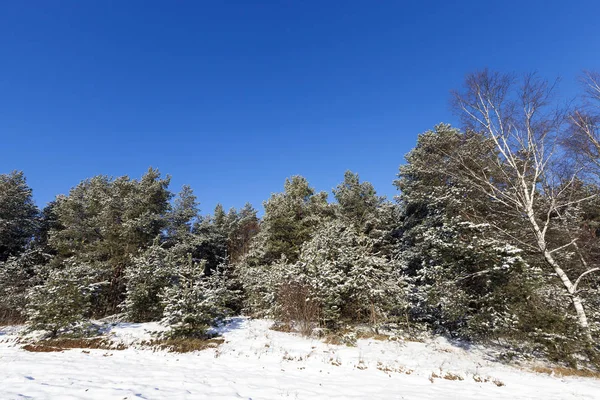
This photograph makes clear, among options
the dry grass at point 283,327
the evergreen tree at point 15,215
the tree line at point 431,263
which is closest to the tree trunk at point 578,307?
the tree line at point 431,263

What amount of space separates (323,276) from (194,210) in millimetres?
15817

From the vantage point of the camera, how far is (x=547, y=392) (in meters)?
6.29

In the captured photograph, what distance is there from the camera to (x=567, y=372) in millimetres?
7848

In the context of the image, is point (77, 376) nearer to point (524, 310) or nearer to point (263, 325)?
point (263, 325)

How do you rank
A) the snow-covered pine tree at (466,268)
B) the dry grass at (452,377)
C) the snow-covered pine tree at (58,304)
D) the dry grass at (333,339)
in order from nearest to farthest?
the dry grass at (452,377) < the snow-covered pine tree at (466,268) < the dry grass at (333,339) < the snow-covered pine tree at (58,304)

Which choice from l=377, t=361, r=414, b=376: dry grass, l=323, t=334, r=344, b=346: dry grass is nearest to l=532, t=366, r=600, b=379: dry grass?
l=377, t=361, r=414, b=376: dry grass

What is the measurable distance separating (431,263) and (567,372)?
5387 mm

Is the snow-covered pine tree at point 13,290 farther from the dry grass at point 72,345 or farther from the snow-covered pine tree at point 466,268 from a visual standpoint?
the snow-covered pine tree at point 466,268

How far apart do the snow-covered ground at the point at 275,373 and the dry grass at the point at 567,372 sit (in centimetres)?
54

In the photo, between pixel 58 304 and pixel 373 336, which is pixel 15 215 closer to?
pixel 58 304

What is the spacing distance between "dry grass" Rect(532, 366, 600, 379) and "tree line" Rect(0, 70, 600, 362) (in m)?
0.33

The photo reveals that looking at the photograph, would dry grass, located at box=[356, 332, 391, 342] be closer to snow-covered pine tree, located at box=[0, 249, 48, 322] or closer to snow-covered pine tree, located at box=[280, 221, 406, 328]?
snow-covered pine tree, located at box=[280, 221, 406, 328]

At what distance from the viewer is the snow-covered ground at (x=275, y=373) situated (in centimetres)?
538

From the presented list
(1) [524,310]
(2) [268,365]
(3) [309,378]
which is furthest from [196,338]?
(1) [524,310]
